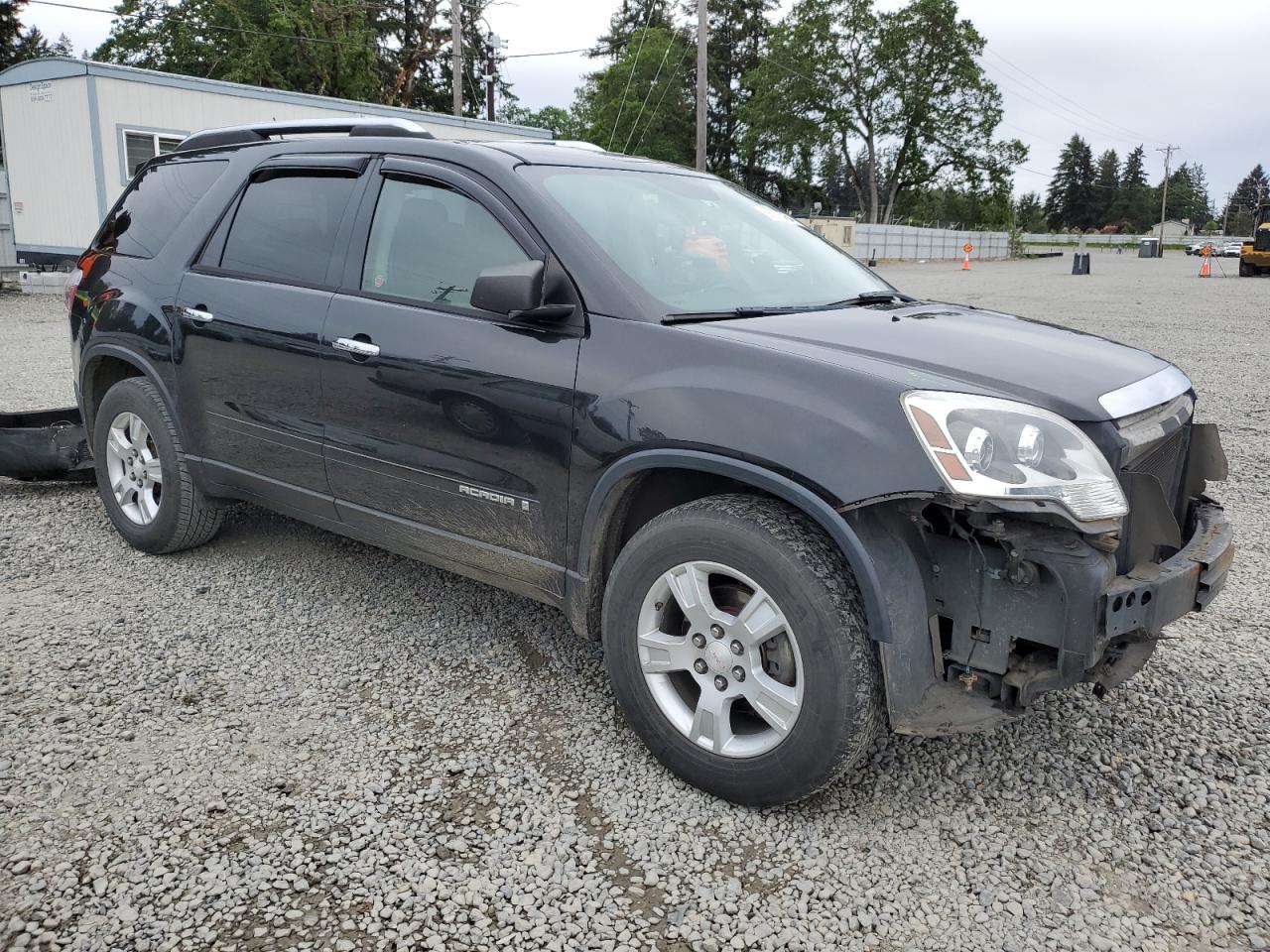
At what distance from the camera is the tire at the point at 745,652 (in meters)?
2.59

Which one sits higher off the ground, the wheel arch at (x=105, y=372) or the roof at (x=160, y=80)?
the roof at (x=160, y=80)

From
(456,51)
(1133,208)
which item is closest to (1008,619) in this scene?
(456,51)

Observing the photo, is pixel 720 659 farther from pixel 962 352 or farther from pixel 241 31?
pixel 241 31

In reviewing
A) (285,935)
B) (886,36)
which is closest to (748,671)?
(285,935)

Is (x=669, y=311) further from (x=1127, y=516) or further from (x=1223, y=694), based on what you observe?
(x=1223, y=694)

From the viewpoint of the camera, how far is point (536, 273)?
10.0 ft

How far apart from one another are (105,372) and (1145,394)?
15.0ft

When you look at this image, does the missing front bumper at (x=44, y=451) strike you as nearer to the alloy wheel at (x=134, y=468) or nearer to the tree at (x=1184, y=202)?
the alloy wheel at (x=134, y=468)

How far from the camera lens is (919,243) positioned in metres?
54.0

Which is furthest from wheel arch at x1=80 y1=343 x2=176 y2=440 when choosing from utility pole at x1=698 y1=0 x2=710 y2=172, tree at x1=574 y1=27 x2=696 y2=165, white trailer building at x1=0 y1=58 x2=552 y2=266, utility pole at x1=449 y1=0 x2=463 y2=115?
tree at x1=574 y1=27 x2=696 y2=165

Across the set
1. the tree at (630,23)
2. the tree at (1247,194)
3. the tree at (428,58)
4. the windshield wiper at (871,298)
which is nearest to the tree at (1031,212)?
the tree at (1247,194)

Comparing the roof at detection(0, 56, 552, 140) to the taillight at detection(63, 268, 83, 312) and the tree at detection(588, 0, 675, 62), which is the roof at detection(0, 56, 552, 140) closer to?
the taillight at detection(63, 268, 83, 312)

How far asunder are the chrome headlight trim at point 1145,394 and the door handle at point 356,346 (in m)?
2.35

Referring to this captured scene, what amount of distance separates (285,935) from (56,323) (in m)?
15.1
